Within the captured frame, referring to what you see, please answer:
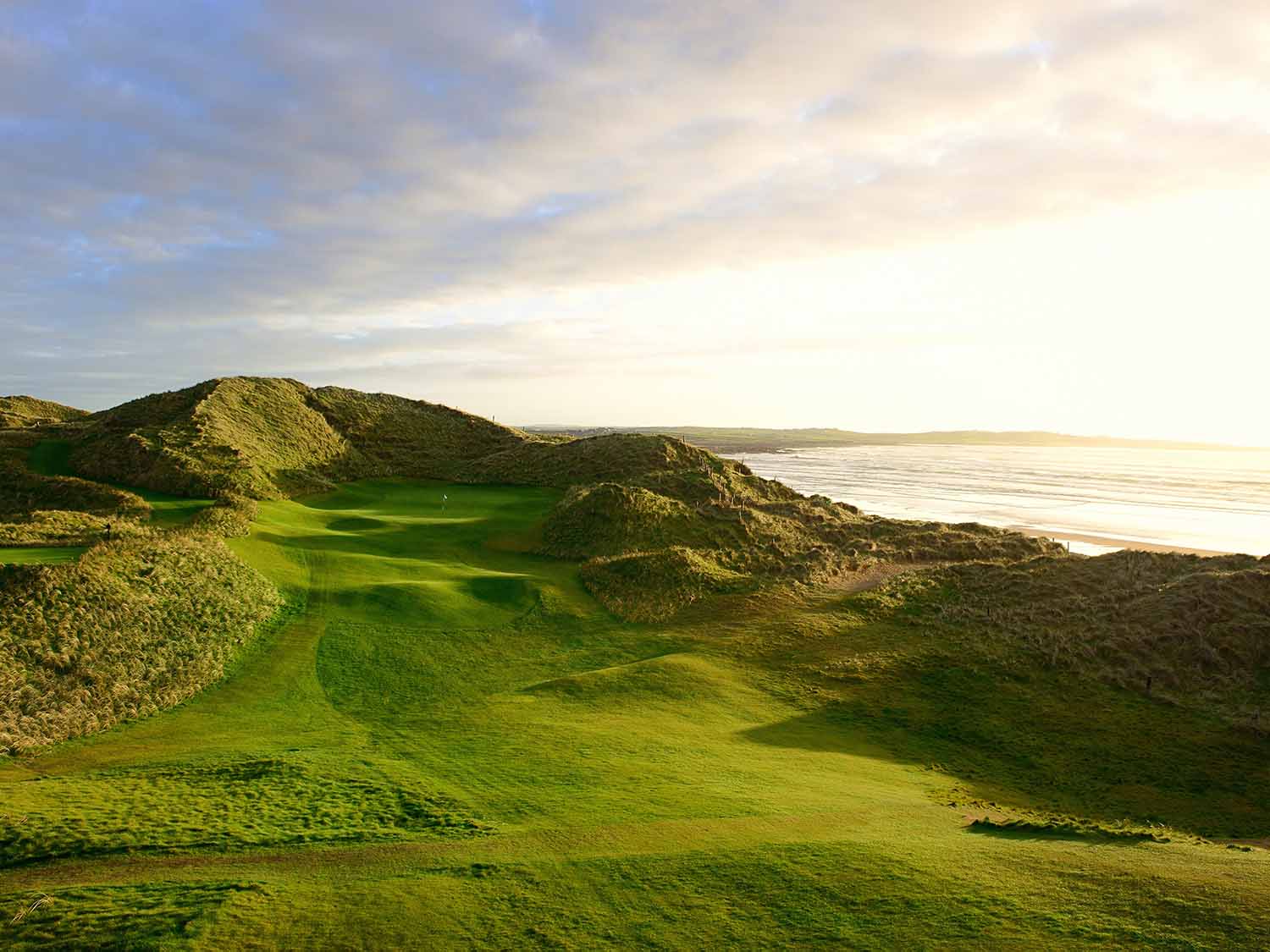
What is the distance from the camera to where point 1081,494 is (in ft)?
208

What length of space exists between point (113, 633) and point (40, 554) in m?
5.22

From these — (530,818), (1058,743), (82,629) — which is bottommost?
(1058,743)

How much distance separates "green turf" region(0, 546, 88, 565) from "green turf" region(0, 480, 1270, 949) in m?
5.31

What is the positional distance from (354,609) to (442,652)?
3.61 m

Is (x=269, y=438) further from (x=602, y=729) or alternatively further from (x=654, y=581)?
(x=602, y=729)

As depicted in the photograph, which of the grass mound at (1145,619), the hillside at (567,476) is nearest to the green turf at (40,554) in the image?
the hillside at (567,476)

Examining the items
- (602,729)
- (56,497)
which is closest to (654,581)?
(602,729)

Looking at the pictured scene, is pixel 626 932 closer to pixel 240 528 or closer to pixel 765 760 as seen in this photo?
pixel 765 760

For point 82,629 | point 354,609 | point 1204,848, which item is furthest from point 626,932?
point 354,609

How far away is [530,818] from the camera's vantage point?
9961 mm

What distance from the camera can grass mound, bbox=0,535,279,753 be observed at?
13.7 m

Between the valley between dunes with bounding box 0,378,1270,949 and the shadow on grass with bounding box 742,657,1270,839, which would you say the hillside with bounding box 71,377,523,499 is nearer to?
the valley between dunes with bounding box 0,378,1270,949

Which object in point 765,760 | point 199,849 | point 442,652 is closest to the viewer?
point 199,849

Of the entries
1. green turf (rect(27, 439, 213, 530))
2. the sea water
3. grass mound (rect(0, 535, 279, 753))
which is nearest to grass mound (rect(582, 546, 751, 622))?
grass mound (rect(0, 535, 279, 753))
